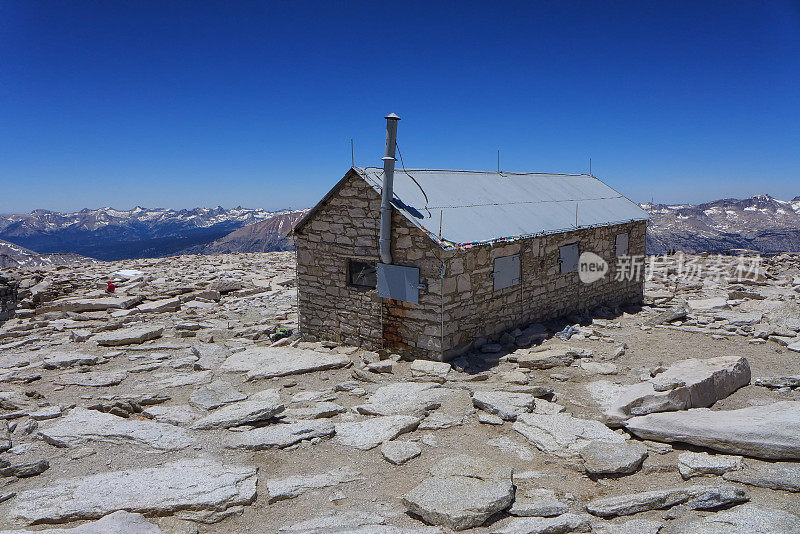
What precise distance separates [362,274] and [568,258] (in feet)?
20.3

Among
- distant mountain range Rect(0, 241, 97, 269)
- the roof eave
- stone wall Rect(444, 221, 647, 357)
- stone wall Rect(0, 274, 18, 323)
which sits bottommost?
distant mountain range Rect(0, 241, 97, 269)

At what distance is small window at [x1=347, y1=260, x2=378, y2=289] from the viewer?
12.3m

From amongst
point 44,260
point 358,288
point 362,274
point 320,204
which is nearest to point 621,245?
point 362,274

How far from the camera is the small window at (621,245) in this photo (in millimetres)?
16969

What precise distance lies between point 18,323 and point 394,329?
42.5 ft

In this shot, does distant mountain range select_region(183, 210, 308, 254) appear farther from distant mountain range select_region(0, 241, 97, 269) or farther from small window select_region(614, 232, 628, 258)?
small window select_region(614, 232, 628, 258)

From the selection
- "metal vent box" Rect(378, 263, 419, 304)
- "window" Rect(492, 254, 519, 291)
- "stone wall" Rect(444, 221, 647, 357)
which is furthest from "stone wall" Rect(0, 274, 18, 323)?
"window" Rect(492, 254, 519, 291)

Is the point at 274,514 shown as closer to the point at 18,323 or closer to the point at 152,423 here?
the point at 152,423

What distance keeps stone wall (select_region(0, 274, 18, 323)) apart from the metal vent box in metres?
14.0

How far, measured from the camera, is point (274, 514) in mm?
5480

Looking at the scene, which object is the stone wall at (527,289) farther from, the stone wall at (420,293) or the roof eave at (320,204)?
the roof eave at (320,204)

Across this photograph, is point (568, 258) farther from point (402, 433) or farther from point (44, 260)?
point (44, 260)

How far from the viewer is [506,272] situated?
41.9 feet

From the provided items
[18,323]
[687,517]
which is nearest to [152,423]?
[687,517]
